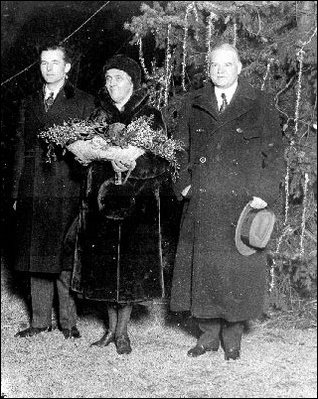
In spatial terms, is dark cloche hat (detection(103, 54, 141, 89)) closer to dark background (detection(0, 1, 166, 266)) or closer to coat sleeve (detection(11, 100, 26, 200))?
coat sleeve (detection(11, 100, 26, 200))

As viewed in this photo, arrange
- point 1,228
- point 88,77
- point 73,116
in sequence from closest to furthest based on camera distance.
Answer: point 73,116 → point 1,228 → point 88,77

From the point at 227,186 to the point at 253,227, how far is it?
14.0 inches

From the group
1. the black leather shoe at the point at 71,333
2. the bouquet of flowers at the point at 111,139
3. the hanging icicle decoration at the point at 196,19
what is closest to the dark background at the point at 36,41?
the hanging icicle decoration at the point at 196,19

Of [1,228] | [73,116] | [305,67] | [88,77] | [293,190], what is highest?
[88,77]

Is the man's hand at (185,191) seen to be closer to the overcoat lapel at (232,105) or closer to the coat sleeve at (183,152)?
the coat sleeve at (183,152)

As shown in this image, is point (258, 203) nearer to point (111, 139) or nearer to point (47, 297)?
point (111, 139)

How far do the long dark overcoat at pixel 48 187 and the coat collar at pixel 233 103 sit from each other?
109 centimetres

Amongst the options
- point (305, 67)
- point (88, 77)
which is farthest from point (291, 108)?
point (88, 77)

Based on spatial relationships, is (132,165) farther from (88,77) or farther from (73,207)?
(88,77)

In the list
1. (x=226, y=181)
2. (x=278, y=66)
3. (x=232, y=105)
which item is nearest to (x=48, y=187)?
(x=226, y=181)

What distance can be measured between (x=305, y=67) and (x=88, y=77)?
5522mm

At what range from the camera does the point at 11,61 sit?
10.7m

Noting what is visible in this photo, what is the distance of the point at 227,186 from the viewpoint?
4.45m

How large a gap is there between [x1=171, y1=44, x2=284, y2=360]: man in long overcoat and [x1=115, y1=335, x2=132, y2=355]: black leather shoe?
0.68 meters
